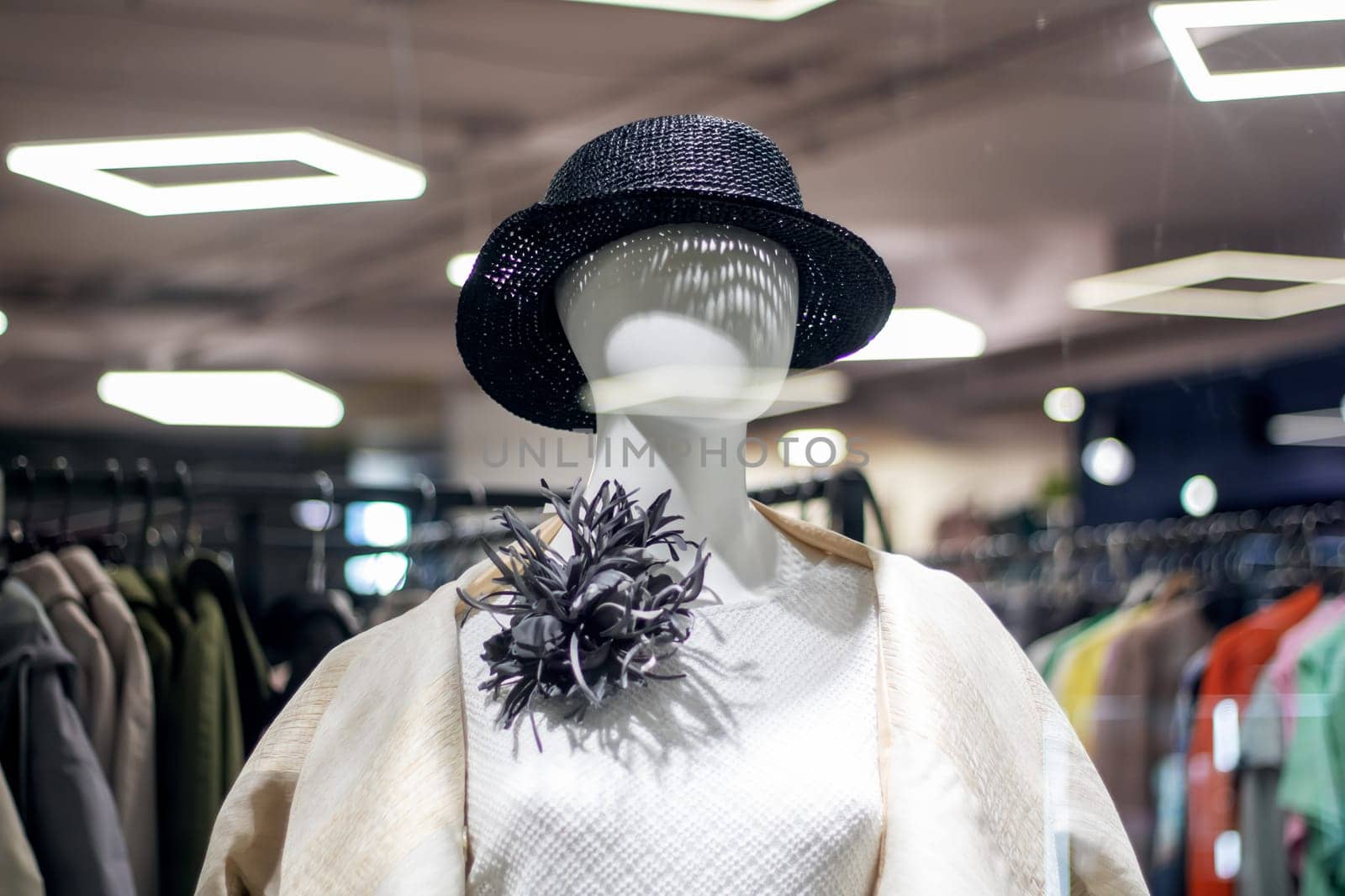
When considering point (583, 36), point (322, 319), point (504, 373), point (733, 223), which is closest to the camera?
point (733, 223)

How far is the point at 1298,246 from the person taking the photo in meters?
1.62

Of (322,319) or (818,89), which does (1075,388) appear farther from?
(322,319)

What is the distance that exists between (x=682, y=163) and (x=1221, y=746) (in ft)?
4.42

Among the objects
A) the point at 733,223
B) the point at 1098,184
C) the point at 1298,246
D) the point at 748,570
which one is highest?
the point at 1098,184

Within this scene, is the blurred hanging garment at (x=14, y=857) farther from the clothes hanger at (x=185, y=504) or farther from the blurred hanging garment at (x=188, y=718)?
the clothes hanger at (x=185, y=504)

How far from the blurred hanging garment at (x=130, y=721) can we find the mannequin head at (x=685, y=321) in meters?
0.68

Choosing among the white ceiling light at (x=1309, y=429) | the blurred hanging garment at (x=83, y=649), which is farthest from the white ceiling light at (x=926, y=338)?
the blurred hanging garment at (x=83, y=649)

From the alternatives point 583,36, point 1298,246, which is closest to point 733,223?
point 583,36

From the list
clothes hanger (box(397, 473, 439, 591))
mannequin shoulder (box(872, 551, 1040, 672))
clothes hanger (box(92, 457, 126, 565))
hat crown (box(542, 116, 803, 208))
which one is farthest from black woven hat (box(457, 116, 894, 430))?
clothes hanger (box(92, 457, 126, 565))

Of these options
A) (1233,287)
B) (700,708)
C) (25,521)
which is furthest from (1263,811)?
(25,521)

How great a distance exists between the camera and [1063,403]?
173 cm

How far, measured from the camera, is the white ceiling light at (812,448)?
134 centimetres

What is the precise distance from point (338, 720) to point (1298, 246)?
58.9 inches

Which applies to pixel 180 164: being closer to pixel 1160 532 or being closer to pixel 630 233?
pixel 630 233
